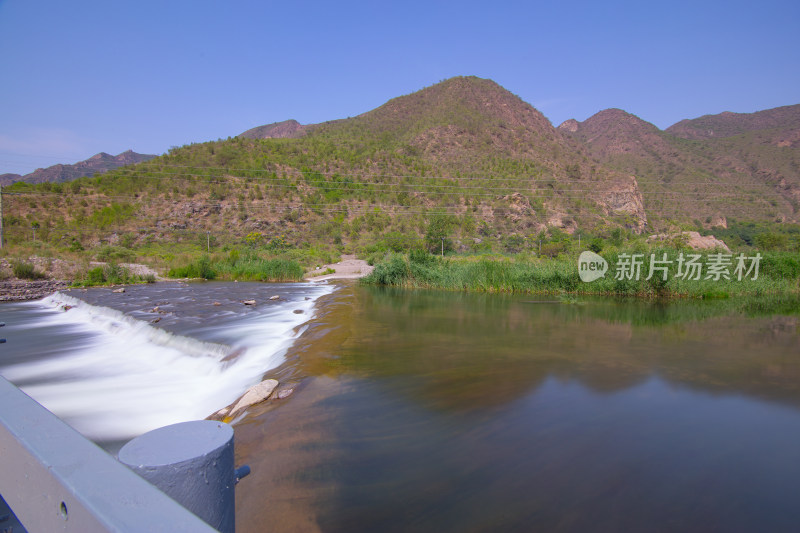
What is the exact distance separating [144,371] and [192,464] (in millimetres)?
8537

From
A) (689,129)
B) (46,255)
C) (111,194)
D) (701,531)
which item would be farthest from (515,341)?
(689,129)

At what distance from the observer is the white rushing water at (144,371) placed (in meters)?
6.50

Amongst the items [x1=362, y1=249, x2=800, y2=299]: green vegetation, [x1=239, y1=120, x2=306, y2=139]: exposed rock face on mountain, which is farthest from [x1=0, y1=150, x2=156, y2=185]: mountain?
[x1=362, y1=249, x2=800, y2=299]: green vegetation

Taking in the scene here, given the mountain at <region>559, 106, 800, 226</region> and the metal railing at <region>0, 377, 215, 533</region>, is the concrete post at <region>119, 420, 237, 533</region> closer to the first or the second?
the metal railing at <region>0, 377, 215, 533</region>

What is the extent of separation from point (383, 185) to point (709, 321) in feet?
136

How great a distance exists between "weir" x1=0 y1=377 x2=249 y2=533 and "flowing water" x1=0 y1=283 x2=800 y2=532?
9.33 feet

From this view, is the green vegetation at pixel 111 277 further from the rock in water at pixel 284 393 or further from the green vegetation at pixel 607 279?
the rock in water at pixel 284 393

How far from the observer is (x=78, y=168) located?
79750 mm

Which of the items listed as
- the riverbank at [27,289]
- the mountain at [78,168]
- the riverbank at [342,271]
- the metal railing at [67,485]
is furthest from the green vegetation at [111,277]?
the mountain at [78,168]

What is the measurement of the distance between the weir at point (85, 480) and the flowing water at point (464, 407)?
2.84 metres

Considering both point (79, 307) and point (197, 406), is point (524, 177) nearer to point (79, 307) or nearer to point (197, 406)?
point (79, 307)

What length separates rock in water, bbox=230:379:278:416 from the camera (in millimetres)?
6007

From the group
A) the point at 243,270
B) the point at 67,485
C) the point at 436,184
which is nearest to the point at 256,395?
the point at 67,485

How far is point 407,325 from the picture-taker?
11.9 meters
